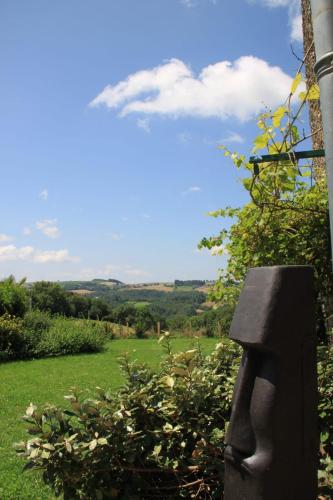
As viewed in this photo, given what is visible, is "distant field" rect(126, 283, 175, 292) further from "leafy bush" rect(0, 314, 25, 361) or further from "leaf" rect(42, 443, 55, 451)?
"leaf" rect(42, 443, 55, 451)

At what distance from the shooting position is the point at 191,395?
2.86 m

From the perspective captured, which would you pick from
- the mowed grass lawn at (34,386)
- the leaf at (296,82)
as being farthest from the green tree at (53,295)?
the leaf at (296,82)

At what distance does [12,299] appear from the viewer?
54.1ft

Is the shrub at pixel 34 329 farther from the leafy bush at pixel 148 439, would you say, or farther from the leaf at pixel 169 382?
the leaf at pixel 169 382

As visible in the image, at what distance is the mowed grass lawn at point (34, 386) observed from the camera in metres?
4.01

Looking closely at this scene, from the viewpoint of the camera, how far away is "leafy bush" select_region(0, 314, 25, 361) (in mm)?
14148

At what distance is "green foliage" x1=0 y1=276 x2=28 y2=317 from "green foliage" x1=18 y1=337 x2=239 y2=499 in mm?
14127

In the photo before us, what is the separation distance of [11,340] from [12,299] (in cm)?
239

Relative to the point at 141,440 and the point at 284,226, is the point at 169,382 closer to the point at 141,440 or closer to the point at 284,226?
the point at 141,440

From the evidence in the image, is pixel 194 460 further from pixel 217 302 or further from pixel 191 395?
pixel 217 302

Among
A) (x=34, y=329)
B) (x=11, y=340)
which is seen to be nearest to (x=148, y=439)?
(x=11, y=340)

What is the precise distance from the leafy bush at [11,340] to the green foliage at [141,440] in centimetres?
1212

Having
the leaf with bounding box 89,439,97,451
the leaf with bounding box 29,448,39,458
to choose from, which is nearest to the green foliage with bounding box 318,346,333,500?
the leaf with bounding box 89,439,97,451

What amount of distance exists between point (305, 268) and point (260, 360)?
0.43 m
